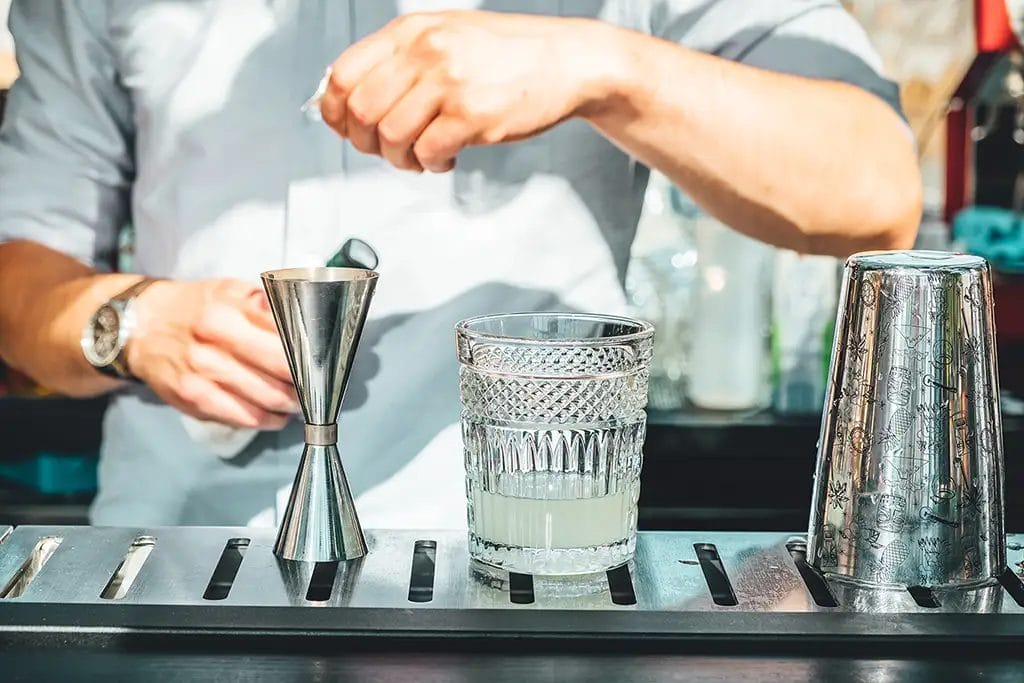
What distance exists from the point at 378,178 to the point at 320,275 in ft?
2.67

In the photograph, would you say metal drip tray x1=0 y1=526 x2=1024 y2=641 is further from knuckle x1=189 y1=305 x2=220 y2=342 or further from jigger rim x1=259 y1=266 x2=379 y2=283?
knuckle x1=189 y1=305 x2=220 y2=342

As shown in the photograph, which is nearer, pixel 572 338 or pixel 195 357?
pixel 572 338

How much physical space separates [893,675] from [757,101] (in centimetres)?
106

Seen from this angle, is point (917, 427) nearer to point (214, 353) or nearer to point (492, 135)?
point (492, 135)

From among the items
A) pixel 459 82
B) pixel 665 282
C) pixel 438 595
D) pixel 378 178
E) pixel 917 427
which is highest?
pixel 459 82

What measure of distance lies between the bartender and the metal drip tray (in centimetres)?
78

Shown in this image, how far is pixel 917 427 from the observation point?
2.67 ft

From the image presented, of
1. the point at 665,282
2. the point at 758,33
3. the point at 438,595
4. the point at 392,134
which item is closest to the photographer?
the point at 438,595

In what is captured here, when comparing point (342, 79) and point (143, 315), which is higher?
point (342, 79)

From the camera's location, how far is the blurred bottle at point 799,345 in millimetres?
1866

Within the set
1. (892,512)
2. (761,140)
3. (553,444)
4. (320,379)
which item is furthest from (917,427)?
(761,140)

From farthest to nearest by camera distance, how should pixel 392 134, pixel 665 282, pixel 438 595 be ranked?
1. pixel 665 282
2. pixel 392 134
3. pixel 438 595

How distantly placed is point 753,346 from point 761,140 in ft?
1.23

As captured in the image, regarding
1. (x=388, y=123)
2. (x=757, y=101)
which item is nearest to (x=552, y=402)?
(x=388, y=123)
